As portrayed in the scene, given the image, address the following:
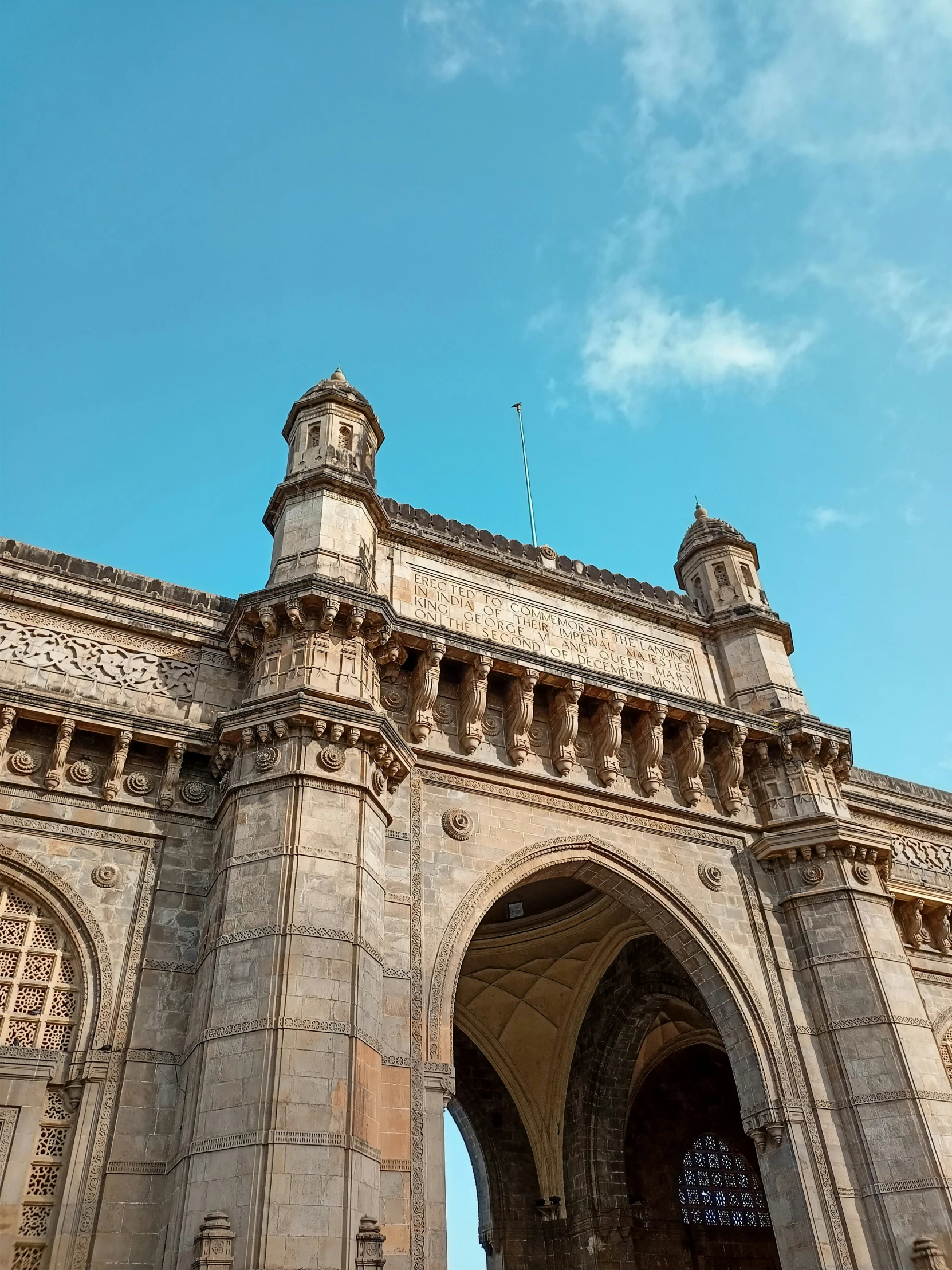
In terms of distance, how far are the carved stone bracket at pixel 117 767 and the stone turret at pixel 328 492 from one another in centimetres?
274

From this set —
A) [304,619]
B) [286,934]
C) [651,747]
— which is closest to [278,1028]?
[286,934]

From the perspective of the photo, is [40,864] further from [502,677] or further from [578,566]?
[578,566]

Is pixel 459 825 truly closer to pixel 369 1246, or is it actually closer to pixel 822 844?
pixel 369 1246

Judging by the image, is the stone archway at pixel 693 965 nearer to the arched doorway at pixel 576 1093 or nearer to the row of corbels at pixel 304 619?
the row of corbels at pixel 304 619

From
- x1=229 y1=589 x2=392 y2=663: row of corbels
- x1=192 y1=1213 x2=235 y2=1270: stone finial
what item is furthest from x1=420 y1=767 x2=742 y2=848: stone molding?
x1=192 y1=1213 x2=235 y2=1270: stone finial

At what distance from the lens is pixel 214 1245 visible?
7426 millimetres

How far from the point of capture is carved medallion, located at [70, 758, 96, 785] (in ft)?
34.1

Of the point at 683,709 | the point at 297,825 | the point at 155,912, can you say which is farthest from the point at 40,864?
the point at 683,709

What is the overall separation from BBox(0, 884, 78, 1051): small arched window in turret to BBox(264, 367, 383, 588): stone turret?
465 cm

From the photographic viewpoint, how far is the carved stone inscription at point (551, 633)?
13727 mm

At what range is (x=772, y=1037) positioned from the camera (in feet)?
38.9

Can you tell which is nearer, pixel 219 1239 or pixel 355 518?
pixel 219 1239

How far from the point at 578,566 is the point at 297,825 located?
7.51 metres

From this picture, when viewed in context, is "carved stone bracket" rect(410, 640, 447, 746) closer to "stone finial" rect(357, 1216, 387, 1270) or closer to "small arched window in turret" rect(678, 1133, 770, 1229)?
"stone finial" rect(357, 1216, 387, 1270)
